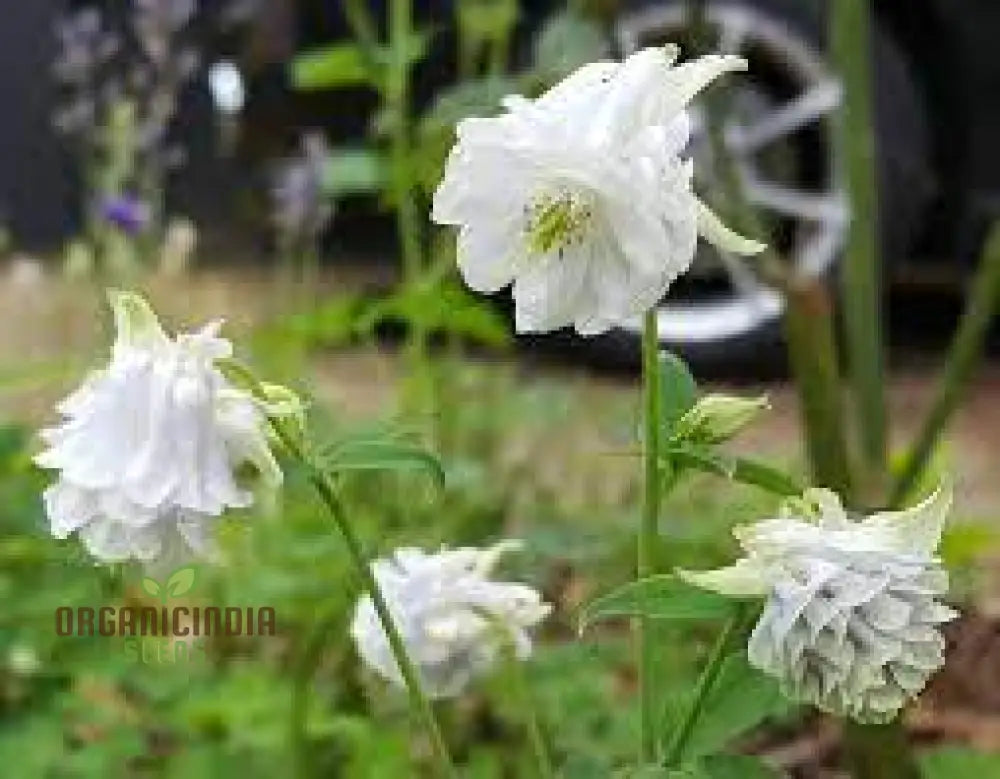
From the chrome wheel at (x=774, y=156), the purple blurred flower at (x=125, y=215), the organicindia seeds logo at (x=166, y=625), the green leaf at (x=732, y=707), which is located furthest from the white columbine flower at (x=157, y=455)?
the chrome wheel at (x=774, y=156)

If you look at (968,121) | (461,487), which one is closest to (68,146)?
(968,121)

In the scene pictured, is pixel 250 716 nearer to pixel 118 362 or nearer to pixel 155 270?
pixel 118 362

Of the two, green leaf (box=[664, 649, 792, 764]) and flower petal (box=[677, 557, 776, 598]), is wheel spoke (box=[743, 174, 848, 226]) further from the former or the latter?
flower petal (box=[677, 557, 776, 598])

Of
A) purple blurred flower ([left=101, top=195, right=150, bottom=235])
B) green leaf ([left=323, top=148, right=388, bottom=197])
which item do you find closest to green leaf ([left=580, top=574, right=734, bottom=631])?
green leaf ([left=323, top=148, right=388, bottom=197])

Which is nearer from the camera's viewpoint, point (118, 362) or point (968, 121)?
point (118, 362)

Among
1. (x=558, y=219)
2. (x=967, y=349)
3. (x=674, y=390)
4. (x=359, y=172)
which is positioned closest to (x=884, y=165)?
(x=359, y=172)
